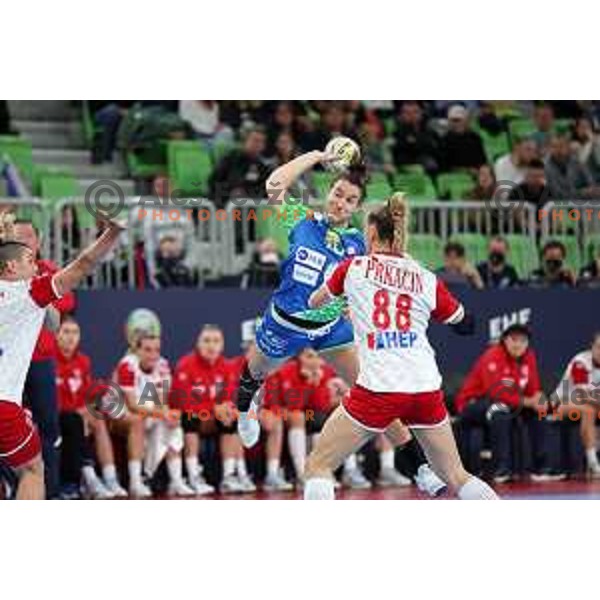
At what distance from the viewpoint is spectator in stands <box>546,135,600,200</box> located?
20.5 meters

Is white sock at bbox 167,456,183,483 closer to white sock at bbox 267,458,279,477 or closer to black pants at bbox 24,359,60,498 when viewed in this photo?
white sock at bbox 267,458,279,477

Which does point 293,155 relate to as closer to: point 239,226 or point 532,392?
point 239,226

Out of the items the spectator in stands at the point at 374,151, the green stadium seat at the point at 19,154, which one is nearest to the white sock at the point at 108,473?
the green stadium seat at the point at 19,154

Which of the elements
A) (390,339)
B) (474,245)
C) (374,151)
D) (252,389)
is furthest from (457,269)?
(390,339)

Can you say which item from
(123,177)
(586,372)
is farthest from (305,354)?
(123,177)

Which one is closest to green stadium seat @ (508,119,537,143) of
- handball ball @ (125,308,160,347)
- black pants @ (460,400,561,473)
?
black pants @ (460,400,561,473)

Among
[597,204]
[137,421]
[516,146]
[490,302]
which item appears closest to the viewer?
[137,421]

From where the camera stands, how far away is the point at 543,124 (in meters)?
21.9

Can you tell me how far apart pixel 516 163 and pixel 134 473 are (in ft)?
20.1

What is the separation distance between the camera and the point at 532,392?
18.0 metres

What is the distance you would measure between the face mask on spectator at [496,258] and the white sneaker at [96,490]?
171 inches

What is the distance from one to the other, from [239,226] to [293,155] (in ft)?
5.49

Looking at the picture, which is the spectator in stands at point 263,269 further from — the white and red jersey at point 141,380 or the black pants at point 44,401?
→ the black pants at point 44,401

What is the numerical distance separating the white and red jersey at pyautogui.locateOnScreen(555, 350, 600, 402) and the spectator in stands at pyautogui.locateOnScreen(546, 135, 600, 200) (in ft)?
7.64
